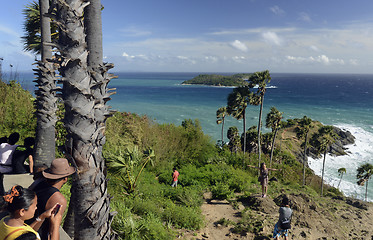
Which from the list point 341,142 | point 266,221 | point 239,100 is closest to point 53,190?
point 266,221

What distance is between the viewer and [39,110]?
20.5 ft

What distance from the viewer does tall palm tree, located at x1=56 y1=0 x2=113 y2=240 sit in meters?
2.81

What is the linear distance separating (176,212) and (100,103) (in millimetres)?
6136

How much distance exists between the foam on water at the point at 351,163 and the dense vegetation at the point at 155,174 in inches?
1090

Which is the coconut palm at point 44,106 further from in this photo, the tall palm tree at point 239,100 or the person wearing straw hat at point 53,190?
the tall palm tree at point 239,100

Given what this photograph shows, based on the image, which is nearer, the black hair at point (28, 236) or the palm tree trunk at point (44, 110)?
the black hair at point (28, 236)

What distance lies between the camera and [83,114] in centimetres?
284

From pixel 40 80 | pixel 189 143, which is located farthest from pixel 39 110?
pixel 189 143

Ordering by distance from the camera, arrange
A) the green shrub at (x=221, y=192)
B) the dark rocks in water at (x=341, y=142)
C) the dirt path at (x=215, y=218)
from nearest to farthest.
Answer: the dirt path at (x=215, y=218), the green shrub at (x=221, y=192), the dark rocks in water at (x=341, y=142)

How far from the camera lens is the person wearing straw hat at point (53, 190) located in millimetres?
3043

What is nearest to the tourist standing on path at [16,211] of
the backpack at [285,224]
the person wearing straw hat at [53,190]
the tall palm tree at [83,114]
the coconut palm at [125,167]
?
the person wearing straw hat at [53,190]

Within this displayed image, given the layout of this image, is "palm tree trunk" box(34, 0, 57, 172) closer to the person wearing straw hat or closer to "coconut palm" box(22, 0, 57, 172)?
"coconut palm" box(22, 0, 57, 172)

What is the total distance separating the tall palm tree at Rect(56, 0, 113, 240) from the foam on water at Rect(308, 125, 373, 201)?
3820 centimetres

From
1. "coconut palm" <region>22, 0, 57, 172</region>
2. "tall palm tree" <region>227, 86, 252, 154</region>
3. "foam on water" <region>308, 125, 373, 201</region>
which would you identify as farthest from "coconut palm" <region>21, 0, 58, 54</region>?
"foam on water" <region>308, 125, 373, 201</region>
